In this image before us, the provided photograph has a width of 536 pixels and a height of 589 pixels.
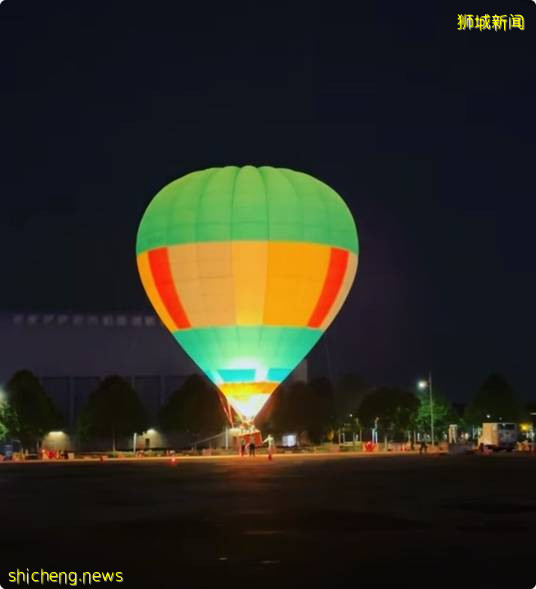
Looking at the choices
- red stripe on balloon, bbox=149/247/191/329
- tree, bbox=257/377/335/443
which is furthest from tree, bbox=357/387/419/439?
red stripe on balloon, bbox=149/247/191/329

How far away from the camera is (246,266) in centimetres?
5731

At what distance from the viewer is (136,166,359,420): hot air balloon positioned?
57.1m

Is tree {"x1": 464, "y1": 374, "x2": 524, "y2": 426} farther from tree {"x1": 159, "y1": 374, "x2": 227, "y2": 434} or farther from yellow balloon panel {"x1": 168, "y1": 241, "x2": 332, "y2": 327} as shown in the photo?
yellow balloon panel {"x1": 168, "y1": 241, "x2": 332, "y2": 327}

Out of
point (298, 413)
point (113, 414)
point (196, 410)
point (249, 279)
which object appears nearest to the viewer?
point (249, 279)

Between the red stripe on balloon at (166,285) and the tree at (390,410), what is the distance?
78.1 meters

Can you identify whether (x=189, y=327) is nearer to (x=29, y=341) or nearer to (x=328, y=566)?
(x=328, y=566)

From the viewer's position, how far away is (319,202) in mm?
58969

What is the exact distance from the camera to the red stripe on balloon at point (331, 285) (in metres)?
59.3

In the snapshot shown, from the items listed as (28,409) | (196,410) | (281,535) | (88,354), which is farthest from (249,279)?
(88,354)

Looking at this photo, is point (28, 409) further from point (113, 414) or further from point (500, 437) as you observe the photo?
point (500, 437)

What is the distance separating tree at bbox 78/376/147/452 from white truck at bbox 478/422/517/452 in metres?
37.2

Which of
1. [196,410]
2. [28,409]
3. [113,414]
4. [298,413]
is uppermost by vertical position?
[28,409]

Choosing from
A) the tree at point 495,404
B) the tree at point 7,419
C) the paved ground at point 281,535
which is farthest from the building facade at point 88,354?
the paved ground at point 281,535

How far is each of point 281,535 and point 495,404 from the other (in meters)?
128
